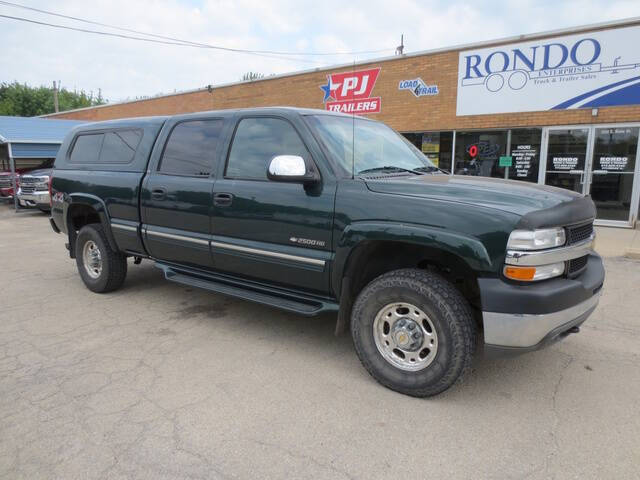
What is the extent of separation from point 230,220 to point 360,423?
200cm

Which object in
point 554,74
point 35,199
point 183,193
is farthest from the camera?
point 35,199

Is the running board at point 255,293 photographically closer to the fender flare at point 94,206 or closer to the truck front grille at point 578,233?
the fender flare at point 94,206

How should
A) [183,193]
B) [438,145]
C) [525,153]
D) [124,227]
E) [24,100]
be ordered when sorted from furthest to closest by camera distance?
[24,100]
[438,145]
[525,153]
[124,227]
[183,193]

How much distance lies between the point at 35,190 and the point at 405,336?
49.3ft

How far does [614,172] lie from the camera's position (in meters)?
10.2

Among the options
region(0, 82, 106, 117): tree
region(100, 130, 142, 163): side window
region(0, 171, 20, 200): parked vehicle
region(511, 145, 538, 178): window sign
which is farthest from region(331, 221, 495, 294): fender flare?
region(0, 82, 106, 117): tree

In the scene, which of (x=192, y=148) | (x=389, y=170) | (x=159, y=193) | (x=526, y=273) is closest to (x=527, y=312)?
(x=526, y=273)

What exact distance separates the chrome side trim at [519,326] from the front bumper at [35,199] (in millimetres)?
14843

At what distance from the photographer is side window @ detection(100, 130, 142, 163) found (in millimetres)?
4965

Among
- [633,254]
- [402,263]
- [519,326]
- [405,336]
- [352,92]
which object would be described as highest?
[352,92]

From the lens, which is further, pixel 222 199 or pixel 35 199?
pixel 35 199

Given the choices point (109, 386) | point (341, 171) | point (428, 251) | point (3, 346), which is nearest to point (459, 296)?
point (428, 251)

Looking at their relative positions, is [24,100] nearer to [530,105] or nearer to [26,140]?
[26,140]

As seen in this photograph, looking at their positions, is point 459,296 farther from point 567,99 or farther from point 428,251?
point 567,99
